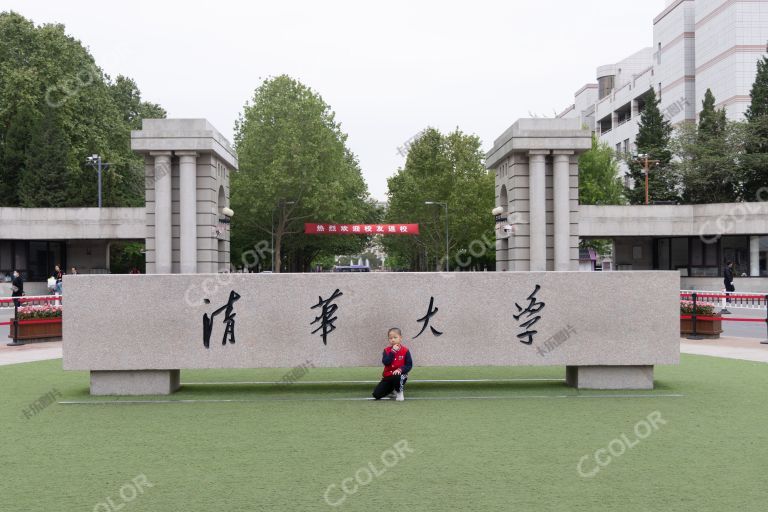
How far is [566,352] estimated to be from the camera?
10102 mm

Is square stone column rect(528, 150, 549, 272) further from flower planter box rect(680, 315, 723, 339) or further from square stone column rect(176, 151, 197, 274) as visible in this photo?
square stone column rect(176, 151, 197, 274)

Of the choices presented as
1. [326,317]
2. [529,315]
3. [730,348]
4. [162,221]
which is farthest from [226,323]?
[162,221]

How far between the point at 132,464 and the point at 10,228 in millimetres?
42342

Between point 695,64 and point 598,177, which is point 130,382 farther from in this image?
point 695,64

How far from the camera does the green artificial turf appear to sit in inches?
214

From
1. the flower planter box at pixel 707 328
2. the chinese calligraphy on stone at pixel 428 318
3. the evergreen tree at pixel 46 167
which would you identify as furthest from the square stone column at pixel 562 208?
the evergreen tree at pixel 46 167

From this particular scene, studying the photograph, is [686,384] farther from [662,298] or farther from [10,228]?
[10,228]

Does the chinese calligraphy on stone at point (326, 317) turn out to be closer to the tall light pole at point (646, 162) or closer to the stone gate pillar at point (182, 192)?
the stone gate pillar at point (182, 192)

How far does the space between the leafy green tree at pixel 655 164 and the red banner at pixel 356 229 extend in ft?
60.0

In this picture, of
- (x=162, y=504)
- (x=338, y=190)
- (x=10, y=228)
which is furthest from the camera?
(x=338, y=190)

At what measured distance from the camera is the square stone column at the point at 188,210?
78.3ft

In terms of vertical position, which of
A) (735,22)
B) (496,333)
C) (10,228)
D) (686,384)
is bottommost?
(686,384)

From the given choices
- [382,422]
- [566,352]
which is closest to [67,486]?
[382,422]

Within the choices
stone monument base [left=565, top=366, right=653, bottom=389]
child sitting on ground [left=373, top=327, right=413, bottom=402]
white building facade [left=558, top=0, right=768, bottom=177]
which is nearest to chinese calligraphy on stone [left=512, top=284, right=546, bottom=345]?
stone monument base [left=565, top=366, right=653, bottom=389]
